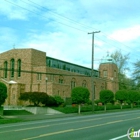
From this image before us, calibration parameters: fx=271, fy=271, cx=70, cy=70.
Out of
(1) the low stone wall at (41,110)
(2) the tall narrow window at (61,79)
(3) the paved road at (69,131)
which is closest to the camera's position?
(3) the paved road at (69,131)

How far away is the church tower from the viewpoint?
7438 cm

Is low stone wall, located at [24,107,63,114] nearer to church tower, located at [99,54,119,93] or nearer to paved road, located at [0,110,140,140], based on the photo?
paved road, located at [0,110,140,140]

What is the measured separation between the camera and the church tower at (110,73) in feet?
244

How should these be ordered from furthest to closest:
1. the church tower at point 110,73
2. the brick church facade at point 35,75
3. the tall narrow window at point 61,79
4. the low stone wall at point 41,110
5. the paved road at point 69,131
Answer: the church tower at point 110,73 < the tall narrow window at point 61,79 < the brick church facade at point 35,75 < the low stone wall at point 41,110 < the paved road at point 69,131

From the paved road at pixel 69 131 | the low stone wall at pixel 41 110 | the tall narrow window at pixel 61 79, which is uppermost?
the tall narrow window at pixel 61 79

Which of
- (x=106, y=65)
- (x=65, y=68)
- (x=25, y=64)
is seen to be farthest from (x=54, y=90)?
(x=106, y=65)

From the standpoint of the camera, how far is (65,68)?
61.1m

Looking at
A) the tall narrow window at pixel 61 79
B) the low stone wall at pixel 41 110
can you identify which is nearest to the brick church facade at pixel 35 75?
the tall narrow window at pixel 61 79

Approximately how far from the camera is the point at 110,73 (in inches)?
2928

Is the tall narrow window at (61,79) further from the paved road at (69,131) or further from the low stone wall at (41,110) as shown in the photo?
the paved road at (69,131)

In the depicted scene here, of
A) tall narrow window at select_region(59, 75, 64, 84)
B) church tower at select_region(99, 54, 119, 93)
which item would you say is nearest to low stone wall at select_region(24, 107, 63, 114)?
tall narrow window at select_region(59, 75, 64, 84)

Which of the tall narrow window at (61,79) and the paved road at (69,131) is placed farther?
the tall narrow window at (61,79)

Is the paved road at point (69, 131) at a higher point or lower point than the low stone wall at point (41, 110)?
higher

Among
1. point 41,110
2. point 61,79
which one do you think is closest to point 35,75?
point 61,79
